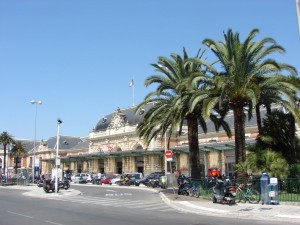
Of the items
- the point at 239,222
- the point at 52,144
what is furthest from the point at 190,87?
the point at 52,144

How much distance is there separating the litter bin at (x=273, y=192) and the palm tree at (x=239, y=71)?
15.1ft

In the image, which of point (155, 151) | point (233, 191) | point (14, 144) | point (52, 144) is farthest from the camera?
point (52, 144)

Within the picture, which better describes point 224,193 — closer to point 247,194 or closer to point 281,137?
point 247,194

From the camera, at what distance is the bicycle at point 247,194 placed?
20078 mm

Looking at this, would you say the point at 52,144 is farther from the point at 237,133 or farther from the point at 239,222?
the point at 239,222

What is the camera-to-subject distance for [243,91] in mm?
22375

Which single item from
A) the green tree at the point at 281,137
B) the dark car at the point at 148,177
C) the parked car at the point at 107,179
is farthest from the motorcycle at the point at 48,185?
the parked car at the point at 107,179

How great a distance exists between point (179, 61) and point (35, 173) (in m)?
37.8

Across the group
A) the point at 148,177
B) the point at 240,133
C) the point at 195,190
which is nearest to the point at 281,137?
the point at 240,133

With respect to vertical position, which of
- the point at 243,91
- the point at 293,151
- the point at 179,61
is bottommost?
the point at 293,151

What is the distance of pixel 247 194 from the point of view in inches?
795

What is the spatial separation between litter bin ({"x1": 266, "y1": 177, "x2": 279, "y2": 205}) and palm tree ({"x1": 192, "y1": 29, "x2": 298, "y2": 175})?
4593mm

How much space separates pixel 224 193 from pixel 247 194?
3.90 ft

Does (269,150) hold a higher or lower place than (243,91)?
lower
